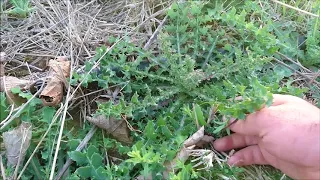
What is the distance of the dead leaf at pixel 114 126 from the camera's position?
2.26 meters

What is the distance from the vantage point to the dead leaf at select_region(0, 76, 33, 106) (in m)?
2.33

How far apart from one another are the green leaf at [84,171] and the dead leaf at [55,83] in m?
0.43

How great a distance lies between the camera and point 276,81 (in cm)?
239

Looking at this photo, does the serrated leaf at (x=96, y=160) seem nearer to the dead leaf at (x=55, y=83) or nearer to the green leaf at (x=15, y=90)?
the dead leaf at (x=55, y=83)

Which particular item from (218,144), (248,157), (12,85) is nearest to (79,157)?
(12,85)

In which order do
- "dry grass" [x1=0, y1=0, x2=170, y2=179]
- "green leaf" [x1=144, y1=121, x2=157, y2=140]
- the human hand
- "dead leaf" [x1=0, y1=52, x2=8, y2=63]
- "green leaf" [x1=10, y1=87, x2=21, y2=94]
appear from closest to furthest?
the human hand, "green leaf" [x1=144, y1=121, x2=157, y2=140], "green leaf" [x1=10, y1=87, x2=21, y2=94], "dead leaf" [x1=0, y1=52, x2=8, y2=63], "dry grass" [x1=0, y1=0, x2=170, y2=179]

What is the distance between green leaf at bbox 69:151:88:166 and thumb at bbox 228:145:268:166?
2.18 feet

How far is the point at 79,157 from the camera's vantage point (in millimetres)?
2129

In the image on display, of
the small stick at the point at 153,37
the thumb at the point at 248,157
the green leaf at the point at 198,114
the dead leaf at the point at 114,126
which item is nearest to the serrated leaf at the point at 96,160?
the dead leaf at the point at 114,126

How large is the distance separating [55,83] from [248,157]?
1.01 m

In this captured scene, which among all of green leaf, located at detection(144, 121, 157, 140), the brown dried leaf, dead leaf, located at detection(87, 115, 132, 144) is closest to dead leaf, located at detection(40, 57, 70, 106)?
the brown dried leaf

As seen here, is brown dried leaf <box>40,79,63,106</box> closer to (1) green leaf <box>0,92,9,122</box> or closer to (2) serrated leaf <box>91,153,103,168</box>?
(1) green leaf <box>0,92,9,122</box>

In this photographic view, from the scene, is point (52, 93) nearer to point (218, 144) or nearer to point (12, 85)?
point (12, 85)

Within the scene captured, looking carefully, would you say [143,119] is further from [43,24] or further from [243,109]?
[43,24]
